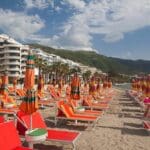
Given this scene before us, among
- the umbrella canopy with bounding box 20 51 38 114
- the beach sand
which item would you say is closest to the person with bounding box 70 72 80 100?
the beach sand

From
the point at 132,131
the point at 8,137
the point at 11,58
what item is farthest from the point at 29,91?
the point at 11,58

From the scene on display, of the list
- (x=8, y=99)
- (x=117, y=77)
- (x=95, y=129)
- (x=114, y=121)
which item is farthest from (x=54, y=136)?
(x=117, y=77)

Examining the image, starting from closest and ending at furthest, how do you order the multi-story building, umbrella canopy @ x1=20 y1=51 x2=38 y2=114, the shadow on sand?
umbrella canopy @ x1=20 y1=51 x2=38 y2=114 < the shadow on sand < the multi-story building

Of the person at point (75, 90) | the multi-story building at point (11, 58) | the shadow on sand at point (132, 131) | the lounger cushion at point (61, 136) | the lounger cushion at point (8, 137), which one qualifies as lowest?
the shadow on sand at point (132, 131)

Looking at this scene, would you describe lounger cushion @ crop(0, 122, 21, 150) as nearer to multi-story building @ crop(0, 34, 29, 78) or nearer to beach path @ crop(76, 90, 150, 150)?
beach path @ crop(76, 90, 150, 150)

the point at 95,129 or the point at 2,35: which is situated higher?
the point at 2,35

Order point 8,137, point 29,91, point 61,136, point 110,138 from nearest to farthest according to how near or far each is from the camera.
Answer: point 8,137, point 29,91, point 61,136, point 110,138

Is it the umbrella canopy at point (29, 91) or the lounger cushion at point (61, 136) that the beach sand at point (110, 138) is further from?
the umbrella canopy at point (29, 91)

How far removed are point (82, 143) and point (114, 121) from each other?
564 centimetres

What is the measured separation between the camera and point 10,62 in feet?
279

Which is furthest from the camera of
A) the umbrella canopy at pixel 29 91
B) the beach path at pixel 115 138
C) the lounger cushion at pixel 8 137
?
the beach path at pixel 115 138

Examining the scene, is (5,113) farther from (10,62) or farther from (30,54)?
(10,62)

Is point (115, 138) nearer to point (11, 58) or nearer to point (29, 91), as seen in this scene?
point (29, 91)

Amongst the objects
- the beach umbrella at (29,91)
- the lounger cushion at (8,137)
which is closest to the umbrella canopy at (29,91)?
the beach umbrella at (29,91)
